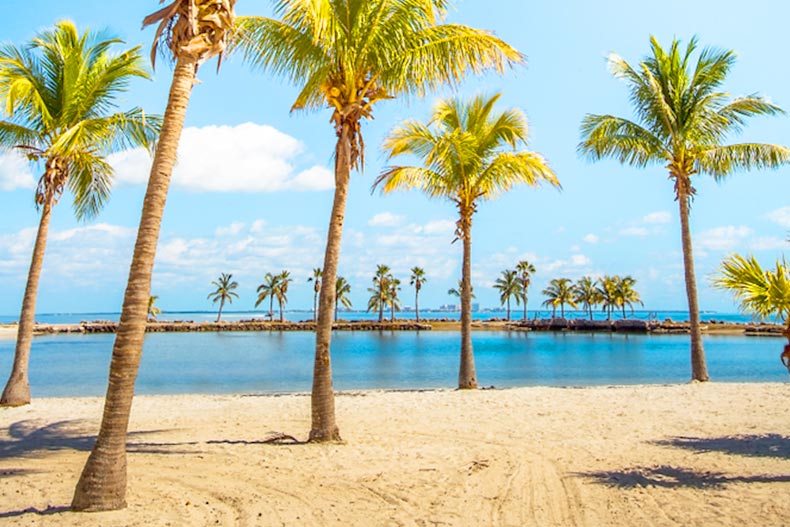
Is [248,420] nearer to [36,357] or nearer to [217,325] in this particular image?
[36,357]

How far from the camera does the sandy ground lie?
5801 mm

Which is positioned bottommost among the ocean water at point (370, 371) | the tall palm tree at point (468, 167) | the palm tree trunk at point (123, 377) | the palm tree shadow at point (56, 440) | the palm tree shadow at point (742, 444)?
the ocean water at point (370, 371)

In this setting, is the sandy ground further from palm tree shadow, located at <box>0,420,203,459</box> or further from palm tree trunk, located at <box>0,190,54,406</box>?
palm tree trunk, located at <box>0,190,54,406</box>

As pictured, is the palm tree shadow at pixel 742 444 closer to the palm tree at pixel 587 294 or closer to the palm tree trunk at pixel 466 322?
the palm tree trunk at pixel 466 322

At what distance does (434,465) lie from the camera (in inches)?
314

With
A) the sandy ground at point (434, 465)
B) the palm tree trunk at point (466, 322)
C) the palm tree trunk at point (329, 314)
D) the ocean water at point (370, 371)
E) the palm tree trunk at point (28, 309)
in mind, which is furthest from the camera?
the ocean water at point (370, 371)

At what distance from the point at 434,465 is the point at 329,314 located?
3.07 meters

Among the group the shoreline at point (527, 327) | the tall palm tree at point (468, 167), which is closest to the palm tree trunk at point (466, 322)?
the tall palm tree at point (468, 167)

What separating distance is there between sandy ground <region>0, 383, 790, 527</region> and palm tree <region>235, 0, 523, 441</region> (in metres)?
1.79

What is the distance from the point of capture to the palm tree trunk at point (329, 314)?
9430 mm

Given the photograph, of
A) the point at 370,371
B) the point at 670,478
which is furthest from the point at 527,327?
the point at 670,478

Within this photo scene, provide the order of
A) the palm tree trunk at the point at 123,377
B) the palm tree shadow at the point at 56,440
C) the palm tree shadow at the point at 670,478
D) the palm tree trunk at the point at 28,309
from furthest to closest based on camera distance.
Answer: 1. the palm tree trunk at the point at 28,309
2. the palm tree shadow at the point at 56,440
3. the palm tree shadow at the point at 670,478
4. the palm tree trunk at the point at 123,377

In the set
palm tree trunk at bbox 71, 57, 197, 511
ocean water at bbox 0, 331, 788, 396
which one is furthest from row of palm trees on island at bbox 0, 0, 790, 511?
ocean water at bbox 0, 331, 788, 396

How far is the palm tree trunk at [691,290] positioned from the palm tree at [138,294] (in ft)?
52.7
